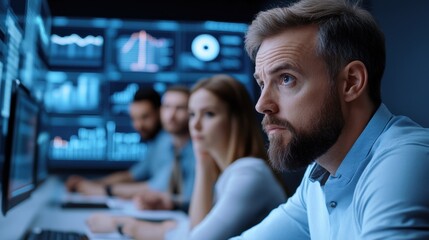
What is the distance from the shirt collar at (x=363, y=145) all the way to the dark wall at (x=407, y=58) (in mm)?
346

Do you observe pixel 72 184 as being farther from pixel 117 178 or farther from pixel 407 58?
pixel 407 58

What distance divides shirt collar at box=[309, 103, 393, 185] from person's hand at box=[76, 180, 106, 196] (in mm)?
2529

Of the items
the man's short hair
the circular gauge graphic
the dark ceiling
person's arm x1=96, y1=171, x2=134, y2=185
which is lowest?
person's arm x1=96, y1=171, x2=134, y2=185

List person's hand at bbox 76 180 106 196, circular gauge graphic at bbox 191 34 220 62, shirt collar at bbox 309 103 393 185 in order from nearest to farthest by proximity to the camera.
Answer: shirt collar at bbox 309 103 393 185, person's hand at bbox 76 180 106 196, circular gauge graphic at bbox 191 34 220 62

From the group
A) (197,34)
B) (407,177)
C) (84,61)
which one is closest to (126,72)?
(84,61)

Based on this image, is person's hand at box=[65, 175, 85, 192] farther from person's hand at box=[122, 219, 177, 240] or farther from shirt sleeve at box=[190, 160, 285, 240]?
shirt sleeve at box=[190, 160, 285, 240]

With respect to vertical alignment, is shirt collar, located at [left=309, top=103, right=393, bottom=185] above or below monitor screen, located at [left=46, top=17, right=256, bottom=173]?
below

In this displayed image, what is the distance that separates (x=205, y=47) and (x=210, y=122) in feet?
6.69

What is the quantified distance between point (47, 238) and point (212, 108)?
2.39 ft

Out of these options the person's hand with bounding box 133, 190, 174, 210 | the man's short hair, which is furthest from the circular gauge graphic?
the person's hand with bounding box 133, 190, 174, 210

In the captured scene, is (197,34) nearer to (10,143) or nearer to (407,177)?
(10,143)

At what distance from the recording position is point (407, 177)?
813mm

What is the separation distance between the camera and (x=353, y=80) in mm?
1104

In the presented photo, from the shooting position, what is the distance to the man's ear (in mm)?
1086
